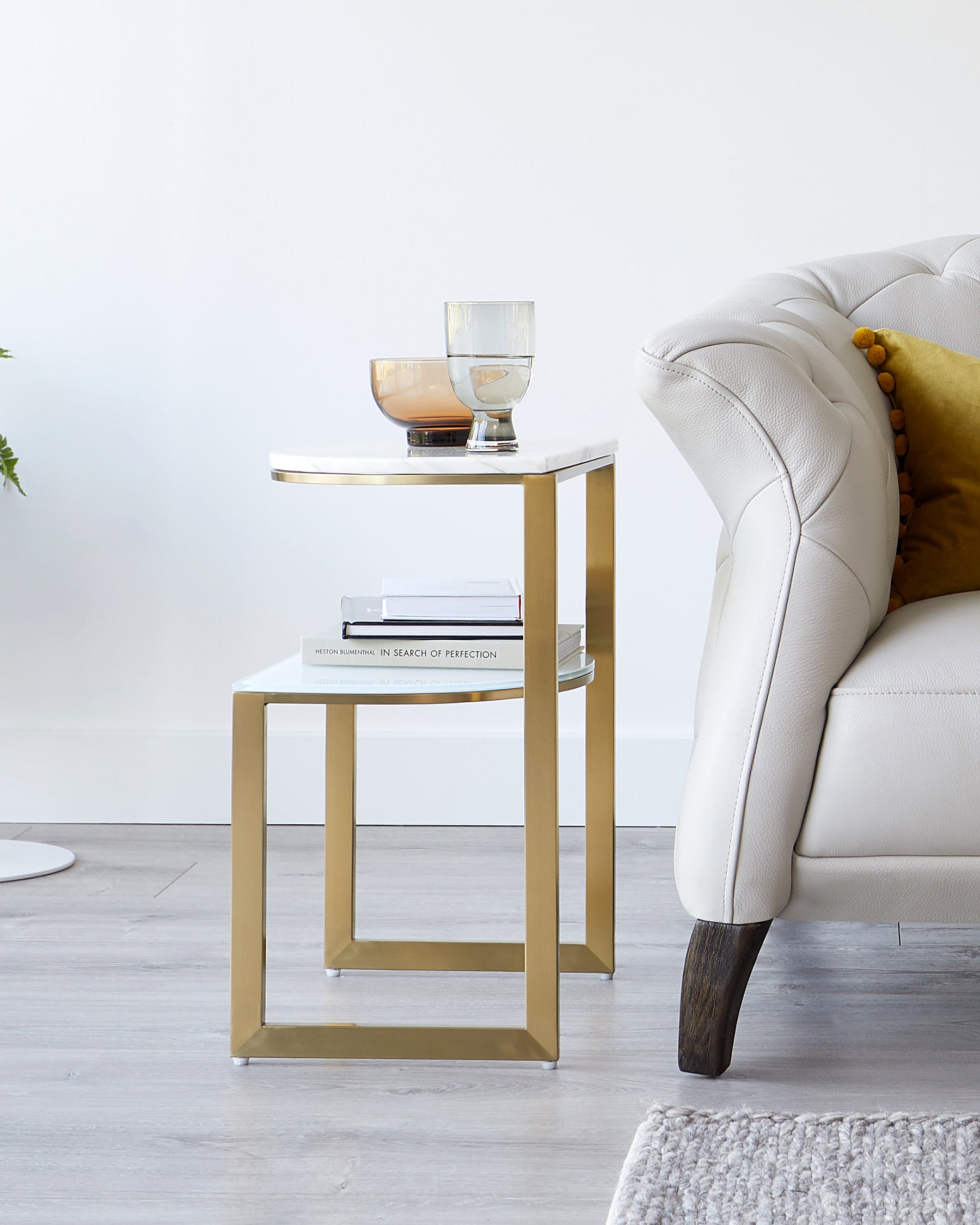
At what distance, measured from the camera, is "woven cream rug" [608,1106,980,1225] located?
0.98m

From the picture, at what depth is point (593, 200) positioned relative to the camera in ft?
7.07

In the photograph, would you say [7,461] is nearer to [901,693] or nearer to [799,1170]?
[901,693]

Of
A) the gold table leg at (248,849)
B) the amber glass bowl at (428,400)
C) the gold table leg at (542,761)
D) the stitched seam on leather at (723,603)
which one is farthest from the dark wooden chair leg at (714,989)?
the amber glass bowl at (428,400)

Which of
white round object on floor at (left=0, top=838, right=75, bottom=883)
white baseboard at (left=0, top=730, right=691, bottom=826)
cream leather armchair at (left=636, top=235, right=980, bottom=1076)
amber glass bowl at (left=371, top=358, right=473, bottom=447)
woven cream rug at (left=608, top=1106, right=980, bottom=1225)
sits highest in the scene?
amber glass bowl at (left=371, top=358, right=473, bottom=447)

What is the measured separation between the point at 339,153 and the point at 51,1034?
1462 mm

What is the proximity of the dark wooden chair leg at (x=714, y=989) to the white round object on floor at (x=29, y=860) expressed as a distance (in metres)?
1.08

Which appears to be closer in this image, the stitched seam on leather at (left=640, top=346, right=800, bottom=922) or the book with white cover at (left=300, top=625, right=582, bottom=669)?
the stitched seam on leather at (left=640, top=346, right=800, bottom=922)

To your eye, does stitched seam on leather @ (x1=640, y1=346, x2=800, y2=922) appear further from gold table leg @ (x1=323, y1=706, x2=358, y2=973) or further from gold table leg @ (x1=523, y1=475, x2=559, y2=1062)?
gold table leg @ (x1=323, y1=706, x2=358, y2=973)

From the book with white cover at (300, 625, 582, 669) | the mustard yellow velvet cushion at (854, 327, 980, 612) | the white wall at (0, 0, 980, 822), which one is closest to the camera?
the book with white cover at (300, 625, 582, 669)

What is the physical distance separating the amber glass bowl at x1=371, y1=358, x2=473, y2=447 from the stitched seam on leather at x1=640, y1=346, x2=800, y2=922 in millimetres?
240

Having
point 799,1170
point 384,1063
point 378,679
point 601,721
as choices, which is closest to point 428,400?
point 378,679

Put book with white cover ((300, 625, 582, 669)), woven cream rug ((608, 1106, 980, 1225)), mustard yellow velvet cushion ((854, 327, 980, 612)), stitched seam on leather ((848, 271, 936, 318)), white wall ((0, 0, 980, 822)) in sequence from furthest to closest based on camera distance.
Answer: white wall ((0, 0, 980, 822)) < stitched seam on leather ((848, 271, 936, 318)) < mustard yellow velvet cushion ((854, 327, 980, 612)) < book with white cover ((300, 625, 582, 669)) < woven cream rug ((608, 1106, 980, 1225))

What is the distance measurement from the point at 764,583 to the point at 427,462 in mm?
331

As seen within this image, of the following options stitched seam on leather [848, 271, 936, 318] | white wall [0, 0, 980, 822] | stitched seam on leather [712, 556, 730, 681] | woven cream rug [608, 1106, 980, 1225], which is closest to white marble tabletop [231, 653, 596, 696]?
stitched seam on leather [712, 556, 730, 681]
